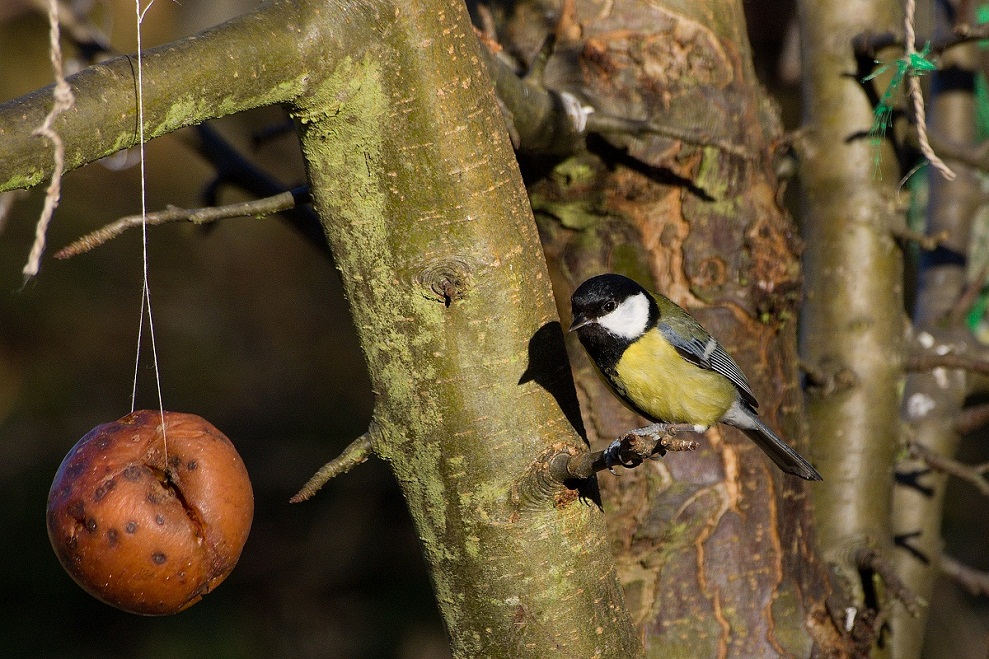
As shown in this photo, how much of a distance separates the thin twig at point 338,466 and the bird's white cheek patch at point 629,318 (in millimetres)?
638

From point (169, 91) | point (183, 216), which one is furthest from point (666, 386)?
point (169, 91)

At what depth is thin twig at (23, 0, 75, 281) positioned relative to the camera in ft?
3.24

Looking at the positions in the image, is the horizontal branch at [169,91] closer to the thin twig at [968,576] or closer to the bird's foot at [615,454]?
the bird's foot at [615,454]

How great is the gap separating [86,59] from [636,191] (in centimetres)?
171

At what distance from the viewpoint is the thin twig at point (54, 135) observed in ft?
3.24

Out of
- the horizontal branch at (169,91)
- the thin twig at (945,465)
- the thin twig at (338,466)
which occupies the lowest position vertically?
the thin twig at (945,465)

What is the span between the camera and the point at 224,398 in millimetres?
6328

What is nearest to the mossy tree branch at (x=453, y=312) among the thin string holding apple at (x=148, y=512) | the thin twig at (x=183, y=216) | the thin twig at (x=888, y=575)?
the thin twig at (x=183, y=216)

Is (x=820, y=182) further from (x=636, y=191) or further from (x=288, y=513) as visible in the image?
(x=288, y=513)

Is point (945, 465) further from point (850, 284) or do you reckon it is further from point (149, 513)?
point (149, 513)

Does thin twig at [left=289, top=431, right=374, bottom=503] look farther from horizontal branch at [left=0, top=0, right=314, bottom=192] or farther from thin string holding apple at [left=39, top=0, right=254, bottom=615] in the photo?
horizontal branch at [left=0, top=0, right=314, bottom=192]

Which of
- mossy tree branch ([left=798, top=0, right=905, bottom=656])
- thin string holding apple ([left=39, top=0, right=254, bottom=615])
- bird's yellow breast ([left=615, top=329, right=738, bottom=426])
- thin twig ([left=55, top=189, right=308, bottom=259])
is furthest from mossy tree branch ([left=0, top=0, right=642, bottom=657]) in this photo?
mossy tree branch ([left=798, top=0, right=905, bottom=656])

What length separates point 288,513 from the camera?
19.3ft

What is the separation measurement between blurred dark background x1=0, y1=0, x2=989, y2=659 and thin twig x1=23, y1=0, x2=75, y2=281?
13.3ft
